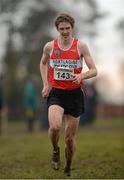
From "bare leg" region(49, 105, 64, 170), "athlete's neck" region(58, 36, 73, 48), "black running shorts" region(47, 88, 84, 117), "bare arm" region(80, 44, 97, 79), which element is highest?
"athlete's neck" region(58, 36, 73, 48)

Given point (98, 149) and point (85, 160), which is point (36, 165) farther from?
point (98, 149)

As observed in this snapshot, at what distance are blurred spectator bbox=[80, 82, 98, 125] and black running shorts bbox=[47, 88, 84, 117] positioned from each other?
1406cm

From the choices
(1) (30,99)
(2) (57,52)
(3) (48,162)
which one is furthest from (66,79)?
(1) (30,99)

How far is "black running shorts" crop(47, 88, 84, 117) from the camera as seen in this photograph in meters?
7.50

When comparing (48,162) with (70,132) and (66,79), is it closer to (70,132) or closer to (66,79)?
A: (70,132)

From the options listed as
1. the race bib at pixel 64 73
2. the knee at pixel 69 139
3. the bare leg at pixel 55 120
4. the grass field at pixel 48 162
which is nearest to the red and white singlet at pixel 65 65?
the race bib at pixel 64 73

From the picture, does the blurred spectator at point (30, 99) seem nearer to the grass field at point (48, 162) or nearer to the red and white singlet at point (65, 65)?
the grass field at point (48, 162)

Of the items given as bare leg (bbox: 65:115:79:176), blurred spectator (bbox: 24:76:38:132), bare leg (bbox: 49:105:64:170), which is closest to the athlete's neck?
bare leg (bbox: 49:105:64:170)

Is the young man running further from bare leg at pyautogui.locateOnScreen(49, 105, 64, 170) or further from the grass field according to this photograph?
the grass field

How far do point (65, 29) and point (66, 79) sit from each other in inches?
25.5

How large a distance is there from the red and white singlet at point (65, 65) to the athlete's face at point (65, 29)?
5.8 inches

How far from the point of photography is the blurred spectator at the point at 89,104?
872 inches

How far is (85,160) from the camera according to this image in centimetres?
969

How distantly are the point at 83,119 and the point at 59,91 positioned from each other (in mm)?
15960
